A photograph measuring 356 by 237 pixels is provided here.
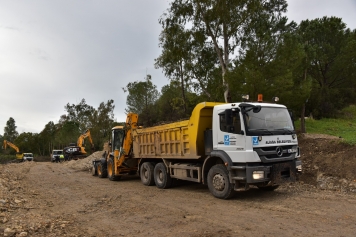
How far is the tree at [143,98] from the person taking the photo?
35.6 metres

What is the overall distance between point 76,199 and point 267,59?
36.1ft

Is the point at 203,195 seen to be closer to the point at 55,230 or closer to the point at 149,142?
the point at 149,142

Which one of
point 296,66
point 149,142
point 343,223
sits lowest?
point 343,223

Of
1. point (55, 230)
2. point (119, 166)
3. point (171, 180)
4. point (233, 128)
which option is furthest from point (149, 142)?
point (55, 230)

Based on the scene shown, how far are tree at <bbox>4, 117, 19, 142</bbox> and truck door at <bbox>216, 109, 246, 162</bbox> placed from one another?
92612 mm

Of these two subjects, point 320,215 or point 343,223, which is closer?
point 343,223

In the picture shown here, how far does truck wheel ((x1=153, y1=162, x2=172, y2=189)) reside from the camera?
1117 centimetres

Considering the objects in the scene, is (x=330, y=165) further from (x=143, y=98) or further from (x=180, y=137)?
(x=143, y=98)

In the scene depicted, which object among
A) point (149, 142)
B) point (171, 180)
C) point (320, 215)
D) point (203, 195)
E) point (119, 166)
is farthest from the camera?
point (119, 166)

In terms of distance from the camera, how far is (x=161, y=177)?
1156 cm

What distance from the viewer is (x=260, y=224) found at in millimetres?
5938

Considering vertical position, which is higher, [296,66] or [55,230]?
[296,66]

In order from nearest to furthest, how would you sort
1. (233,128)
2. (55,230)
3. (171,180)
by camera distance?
(55,230) < (233,128) < (171,180)

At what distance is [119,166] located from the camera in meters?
14.6
